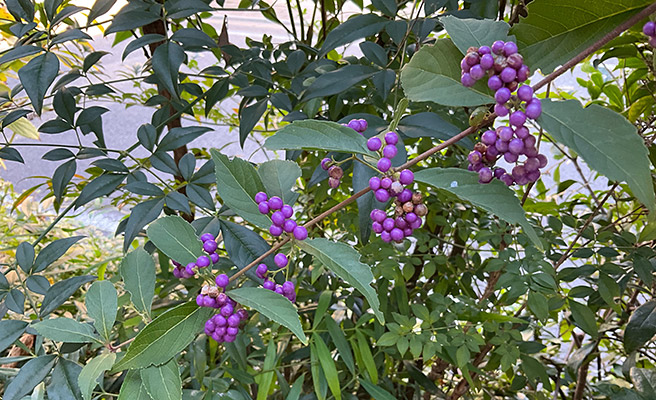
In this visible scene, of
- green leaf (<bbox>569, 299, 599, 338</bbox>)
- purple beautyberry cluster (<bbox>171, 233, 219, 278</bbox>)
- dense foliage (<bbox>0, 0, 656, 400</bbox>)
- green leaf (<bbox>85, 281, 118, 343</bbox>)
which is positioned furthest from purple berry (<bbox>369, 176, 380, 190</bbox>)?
green leaf (<bbox>569, 299, 599, 338</bbox>)

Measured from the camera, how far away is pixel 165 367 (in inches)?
13.1

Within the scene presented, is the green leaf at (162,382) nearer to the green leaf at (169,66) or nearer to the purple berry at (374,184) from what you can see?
the purple berry at (374,184)

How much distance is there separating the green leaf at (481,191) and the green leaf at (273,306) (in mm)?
93

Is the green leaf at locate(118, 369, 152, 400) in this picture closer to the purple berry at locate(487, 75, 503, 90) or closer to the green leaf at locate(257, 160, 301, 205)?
the green leaf at locate(257, 160, 301, 205)

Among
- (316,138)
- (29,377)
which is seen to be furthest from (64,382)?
(316,138)

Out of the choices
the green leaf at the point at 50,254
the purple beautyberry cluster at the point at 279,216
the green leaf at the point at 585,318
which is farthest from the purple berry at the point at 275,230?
the green leaf at the point at 585,318

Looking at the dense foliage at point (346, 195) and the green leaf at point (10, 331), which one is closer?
the dense foliage at point (346, 195)

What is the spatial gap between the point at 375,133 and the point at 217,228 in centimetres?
16

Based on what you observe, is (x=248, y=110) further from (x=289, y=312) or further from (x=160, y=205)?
(x=289, y=312)

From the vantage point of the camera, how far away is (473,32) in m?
0.27

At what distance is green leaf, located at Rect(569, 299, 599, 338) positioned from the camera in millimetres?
635

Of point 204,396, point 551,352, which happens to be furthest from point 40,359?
point 551,352

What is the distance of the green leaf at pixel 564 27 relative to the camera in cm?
27

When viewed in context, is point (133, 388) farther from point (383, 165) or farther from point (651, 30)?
point (651, 30)
